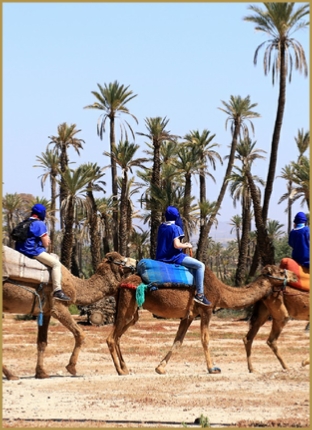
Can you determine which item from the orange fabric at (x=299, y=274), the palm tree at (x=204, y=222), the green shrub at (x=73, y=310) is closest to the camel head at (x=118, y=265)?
the orange fabric at (x=299, y=274)

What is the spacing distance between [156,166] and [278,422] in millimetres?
36651

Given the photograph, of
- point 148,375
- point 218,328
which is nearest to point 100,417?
point 148,375

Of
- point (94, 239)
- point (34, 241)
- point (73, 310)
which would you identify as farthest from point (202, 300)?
point (94, 239)

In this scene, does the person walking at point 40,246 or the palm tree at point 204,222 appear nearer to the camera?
the person walking at point 40,246

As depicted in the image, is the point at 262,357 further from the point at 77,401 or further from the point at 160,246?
the point at 77,401

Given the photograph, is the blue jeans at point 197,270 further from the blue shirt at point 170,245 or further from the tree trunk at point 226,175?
the tree trunk at point 226,175

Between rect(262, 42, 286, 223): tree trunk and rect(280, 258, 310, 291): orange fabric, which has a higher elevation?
rect(262, 42, 286, 223): tree trunk

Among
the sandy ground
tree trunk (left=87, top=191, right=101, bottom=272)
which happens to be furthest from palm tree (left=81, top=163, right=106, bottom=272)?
the sandy ground

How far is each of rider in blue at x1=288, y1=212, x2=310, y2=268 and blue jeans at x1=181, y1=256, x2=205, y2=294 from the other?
1.76 m

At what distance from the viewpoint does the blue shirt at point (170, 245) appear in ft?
49.2

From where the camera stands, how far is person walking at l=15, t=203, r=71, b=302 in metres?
13.8

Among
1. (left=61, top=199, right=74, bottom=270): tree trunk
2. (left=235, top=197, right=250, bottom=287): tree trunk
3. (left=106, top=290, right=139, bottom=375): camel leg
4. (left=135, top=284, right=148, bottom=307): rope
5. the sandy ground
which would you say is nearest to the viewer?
the sandy ground

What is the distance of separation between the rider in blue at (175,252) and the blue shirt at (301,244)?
176 cm

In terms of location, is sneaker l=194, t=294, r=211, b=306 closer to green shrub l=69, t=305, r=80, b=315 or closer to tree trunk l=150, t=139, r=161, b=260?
green shrub l=69, t=305, r=80, b=315
